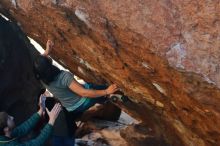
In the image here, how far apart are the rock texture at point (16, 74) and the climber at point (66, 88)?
247 cm

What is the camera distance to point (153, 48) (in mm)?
4836

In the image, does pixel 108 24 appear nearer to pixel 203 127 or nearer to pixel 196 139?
pixel 203 127

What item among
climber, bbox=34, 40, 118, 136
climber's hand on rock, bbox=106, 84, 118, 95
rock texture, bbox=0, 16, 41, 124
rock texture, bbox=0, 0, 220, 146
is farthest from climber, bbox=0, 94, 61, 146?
rock texture, bbox=0, 16, 41, 124

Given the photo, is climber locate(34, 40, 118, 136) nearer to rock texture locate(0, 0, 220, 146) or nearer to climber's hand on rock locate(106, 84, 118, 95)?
climber's hand on rock locate(106, 84, 118, 95)

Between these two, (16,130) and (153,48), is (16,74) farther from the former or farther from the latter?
(153,48)

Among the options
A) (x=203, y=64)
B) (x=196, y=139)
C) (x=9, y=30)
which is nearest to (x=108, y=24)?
(x=203, y=64)

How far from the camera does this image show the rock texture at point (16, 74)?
9.11 m

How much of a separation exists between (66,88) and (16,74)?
333cm

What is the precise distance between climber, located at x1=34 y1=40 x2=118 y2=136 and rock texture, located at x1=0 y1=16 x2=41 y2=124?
2.47m

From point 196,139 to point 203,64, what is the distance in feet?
6.72

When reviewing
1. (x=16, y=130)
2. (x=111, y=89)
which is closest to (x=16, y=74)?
(x=111, y=89)

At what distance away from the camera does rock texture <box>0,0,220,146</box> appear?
454cm

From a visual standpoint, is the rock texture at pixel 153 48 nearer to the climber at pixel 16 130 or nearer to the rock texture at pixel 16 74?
the climber at pixel 16 130

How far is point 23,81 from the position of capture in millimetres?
9742
